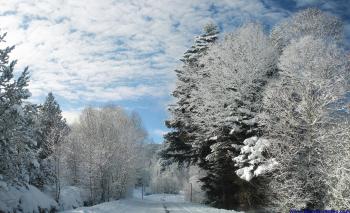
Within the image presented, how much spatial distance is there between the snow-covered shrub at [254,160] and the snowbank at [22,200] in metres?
12.3

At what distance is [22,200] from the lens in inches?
871

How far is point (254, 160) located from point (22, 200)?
13365 millimetres

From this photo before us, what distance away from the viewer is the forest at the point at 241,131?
1828 cm

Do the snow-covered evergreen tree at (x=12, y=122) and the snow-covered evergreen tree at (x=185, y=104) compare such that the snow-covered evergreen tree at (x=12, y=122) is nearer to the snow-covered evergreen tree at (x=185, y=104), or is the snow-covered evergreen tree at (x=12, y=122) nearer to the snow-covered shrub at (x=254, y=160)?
the snow-covered shrub at (x=254, y=160)

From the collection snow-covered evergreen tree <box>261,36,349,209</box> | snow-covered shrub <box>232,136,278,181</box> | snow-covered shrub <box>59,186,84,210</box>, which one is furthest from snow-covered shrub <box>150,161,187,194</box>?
snow-covered evergreen tree <box>261,36,349,209</box>

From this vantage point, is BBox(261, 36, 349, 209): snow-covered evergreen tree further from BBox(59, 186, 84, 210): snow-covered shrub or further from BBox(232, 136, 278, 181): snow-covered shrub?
BBox(59, 186, 84, 210): snow-covered shrub

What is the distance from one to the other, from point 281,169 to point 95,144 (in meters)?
25.2

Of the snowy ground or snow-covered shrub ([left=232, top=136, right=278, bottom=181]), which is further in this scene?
the snowy ground

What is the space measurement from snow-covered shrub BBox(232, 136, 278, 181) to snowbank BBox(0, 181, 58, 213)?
1234 centimetres

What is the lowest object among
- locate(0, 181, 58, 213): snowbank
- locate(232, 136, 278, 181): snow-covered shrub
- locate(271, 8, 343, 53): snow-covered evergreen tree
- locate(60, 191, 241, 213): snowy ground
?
locate(60, 191, 241, 213): snowy ground

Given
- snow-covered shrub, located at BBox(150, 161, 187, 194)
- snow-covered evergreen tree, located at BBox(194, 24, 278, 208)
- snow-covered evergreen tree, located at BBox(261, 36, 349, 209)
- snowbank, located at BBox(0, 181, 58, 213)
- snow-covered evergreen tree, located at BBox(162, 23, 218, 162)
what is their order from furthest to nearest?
snow-covered shrub, located at BBox(150, 161, 187, 194) → snow-covered evergreen tree, located at BBox(162, 23, 218, 162) → snow-covered evergreen tree, located at BBox(194, 24, 278, 208) → snowbank, located at BBox(0, 181, 58, 213) → snow-covered evergreen tree, located at BBox(261, 36, 349, 209)

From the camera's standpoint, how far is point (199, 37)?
39562 mm

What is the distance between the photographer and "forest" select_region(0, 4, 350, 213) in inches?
720

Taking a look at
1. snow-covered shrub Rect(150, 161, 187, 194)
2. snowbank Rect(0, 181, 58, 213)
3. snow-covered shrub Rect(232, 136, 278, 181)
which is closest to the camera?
snowbank Rect(0, 181, 58, 213)
